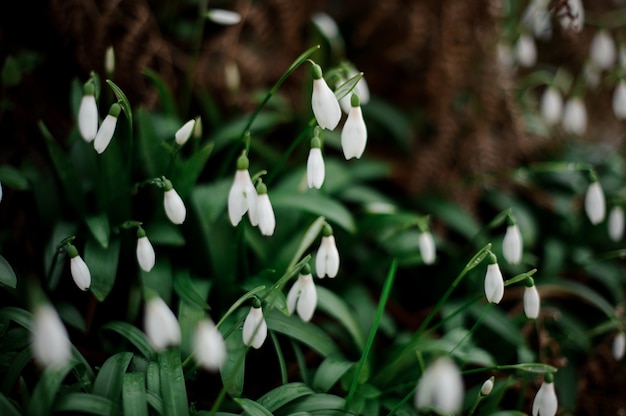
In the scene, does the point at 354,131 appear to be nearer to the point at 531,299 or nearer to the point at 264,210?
the point at 264,210

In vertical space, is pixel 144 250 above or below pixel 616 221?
above

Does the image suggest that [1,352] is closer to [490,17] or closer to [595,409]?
[595,409]

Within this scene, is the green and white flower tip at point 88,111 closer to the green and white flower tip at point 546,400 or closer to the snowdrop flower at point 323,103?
the snowdrop flower at point 323,103

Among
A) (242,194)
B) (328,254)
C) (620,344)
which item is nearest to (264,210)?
(242,194)

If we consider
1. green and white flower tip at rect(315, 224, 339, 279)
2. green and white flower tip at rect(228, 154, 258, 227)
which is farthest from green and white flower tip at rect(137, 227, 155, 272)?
green and white flower tip at rect(315, 224, 339, 279)

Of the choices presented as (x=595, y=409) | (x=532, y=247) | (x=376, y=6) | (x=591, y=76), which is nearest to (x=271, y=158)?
(x=376, y=6)
